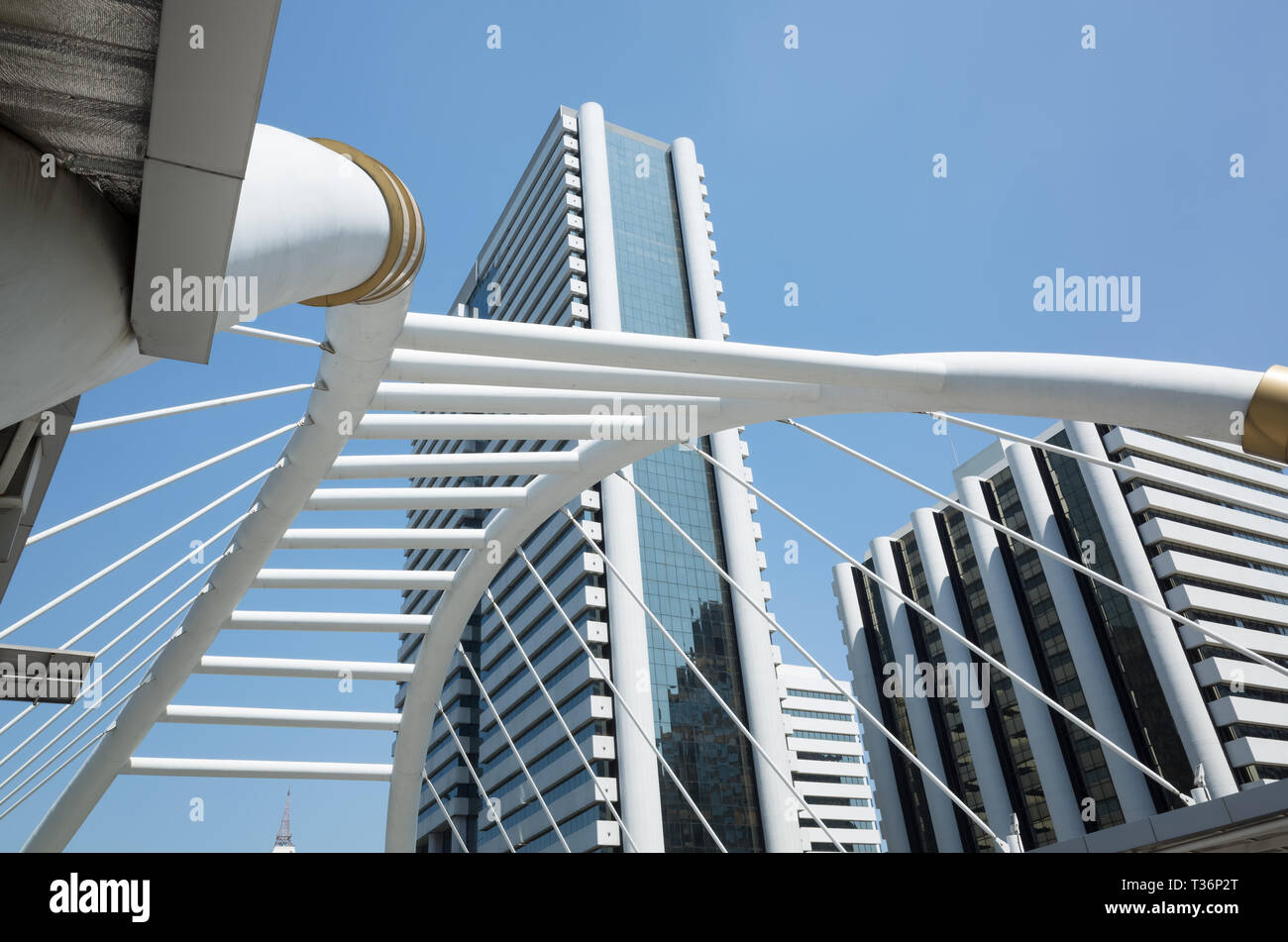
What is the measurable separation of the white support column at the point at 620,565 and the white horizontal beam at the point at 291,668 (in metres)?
32.6

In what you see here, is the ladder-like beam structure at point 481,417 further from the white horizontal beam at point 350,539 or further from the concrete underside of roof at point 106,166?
the concrete underside of roof at point 106,166

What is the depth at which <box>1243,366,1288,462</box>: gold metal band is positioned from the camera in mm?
6422

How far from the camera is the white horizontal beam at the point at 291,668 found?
15.7m

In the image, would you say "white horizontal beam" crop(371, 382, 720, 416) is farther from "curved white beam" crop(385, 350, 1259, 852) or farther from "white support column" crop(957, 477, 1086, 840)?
"white support column" crop(957, 477, 1086, 840)

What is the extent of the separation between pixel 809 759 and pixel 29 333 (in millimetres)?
117805

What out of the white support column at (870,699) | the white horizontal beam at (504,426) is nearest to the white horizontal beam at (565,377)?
the white horizontal beam at (504,426)

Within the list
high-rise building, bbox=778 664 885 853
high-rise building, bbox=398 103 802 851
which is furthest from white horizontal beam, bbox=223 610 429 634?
high-rise building, bbox=778 664 885 853

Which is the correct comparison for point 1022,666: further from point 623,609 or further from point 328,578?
point 328,578

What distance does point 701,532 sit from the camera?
7188 cm

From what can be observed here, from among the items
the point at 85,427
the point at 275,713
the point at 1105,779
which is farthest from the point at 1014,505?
the point at 85,427

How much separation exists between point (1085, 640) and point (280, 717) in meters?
48.9

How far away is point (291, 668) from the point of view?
16453mm

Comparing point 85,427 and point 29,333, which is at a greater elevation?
point 85,427
